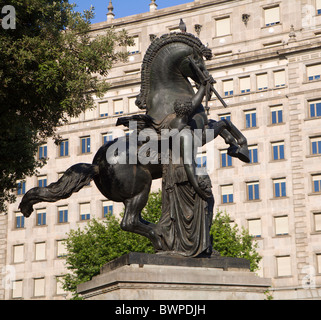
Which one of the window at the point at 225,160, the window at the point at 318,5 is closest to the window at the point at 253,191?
the window at the point at 225,160

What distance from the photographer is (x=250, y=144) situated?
64750mm

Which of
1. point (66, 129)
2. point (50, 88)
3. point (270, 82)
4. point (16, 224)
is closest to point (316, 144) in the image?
point (270, 82)

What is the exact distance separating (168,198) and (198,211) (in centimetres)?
59

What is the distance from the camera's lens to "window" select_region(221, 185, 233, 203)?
211 ft

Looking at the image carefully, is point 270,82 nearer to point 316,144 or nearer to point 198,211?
point 316,144

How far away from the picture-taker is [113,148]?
12195mm

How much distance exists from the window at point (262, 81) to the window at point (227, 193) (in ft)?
31.8

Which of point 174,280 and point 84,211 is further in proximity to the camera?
point 84,211

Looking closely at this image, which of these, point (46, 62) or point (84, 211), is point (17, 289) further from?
point (46, 62)

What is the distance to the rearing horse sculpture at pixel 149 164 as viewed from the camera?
39.7ft

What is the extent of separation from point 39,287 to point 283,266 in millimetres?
25603

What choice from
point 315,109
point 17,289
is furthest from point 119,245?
point 17,289

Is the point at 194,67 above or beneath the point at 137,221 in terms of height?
above

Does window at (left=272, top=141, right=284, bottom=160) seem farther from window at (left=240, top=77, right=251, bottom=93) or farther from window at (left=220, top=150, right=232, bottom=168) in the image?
window at (left=240, top=77, right=251, bottom=93)
